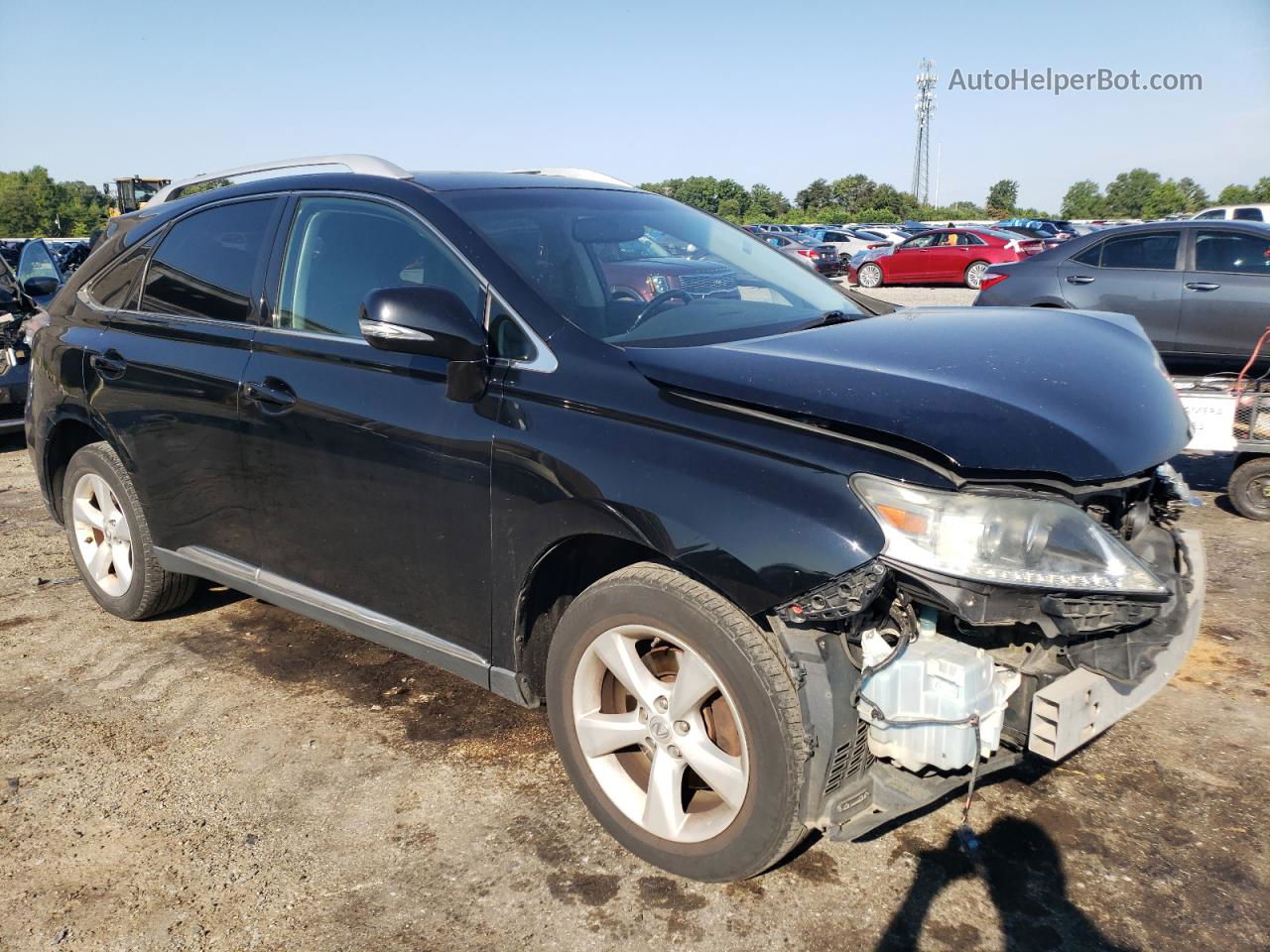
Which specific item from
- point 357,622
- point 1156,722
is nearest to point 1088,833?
point 1156,722

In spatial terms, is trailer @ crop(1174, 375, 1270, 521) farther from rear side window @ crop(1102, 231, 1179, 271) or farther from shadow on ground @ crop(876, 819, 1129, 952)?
shadow on ground @ crop(876, 819, 1129, 952)

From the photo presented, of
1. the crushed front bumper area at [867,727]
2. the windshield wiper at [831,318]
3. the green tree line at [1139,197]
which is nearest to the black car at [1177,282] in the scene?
the windshield wiper at [831,318]

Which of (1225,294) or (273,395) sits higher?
(1225,294)

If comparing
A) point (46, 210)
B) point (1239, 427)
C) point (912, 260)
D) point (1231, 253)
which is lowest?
point (1239, 427)

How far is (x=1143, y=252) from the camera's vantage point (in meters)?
8.93

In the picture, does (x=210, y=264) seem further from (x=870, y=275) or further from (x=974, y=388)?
(x=870, y=275)

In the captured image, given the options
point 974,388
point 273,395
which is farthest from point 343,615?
point 974,388

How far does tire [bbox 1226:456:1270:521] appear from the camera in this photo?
580cm

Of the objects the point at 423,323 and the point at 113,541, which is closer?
the point at 423,323

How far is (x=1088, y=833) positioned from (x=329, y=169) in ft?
10.8

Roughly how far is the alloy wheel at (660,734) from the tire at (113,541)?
2417mm

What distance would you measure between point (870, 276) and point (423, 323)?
24.5 metres

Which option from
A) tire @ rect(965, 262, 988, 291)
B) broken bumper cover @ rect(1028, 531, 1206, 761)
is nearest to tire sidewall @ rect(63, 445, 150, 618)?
broken bumper cover @ rect(1028, 531, 1206, 761)

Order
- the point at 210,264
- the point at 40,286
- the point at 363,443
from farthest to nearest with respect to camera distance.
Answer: the point at 40,286 → the point at 210,264 → the point at 363,443
